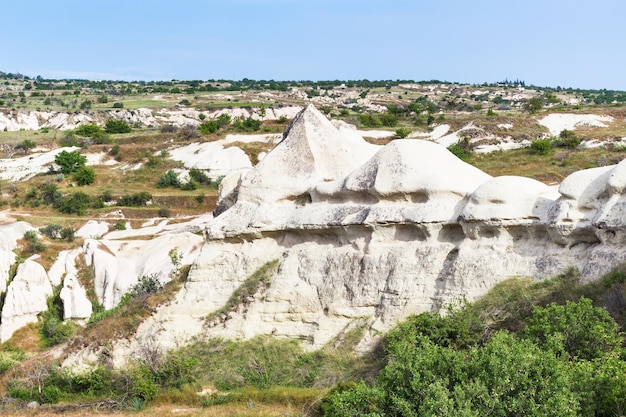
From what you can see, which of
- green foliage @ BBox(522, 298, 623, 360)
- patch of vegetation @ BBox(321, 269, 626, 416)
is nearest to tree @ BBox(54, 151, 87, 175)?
patch of vegetation @ BBox(321, 269, 626, 416)

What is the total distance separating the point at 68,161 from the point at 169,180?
11.9 metres

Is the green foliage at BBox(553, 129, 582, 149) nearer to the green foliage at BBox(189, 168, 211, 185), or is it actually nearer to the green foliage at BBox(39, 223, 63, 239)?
the green foliage at BBox(189, 168, 211, 185)

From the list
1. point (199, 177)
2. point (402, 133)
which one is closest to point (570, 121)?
point (402, 133)

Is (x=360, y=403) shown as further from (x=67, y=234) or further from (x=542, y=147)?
(x=542, y=147)

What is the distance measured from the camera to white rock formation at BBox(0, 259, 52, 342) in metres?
33.1

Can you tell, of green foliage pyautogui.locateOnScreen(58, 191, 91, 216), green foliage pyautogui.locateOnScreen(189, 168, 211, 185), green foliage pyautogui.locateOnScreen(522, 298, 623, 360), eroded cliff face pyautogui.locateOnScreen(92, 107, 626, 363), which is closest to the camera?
green foliage pyautogui.locateOnScreen(522, 298, 623, 360)

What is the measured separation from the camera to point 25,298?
111ft

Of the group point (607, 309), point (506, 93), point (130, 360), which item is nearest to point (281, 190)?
point (130, 360)

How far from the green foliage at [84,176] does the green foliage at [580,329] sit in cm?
5750

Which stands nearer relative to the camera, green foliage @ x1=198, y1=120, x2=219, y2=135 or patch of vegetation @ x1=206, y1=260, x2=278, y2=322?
patch of vegetation @ x1=206, y1=260, x2=278, y2=322

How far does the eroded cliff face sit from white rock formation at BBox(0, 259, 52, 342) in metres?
16.5

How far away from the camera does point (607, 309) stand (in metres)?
12.6

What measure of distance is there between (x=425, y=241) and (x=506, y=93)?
14811 cm

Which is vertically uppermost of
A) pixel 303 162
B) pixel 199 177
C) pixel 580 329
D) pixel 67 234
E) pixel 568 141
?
pixel 303 162
